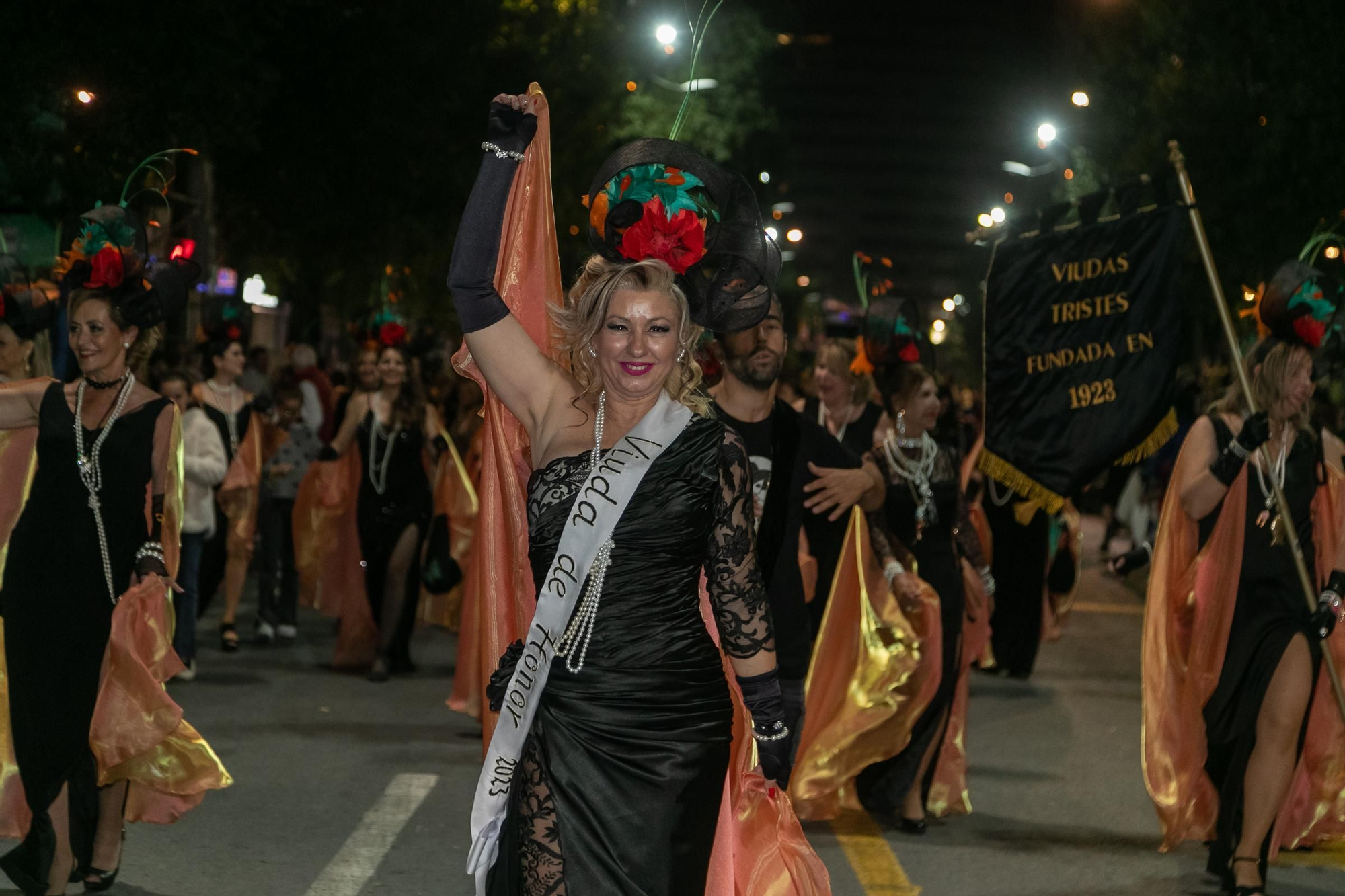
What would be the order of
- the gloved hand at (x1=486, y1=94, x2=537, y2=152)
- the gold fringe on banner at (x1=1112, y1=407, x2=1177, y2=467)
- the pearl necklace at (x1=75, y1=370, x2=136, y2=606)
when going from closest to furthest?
the gloved hand at (x1=486, y1=94, x2=537, y2=152)
the pearl necklace at (x1=75, y1=370, x2=136, y2=606)
the gold fringe on banner at (x1=1112, y1=407, x2=1177, y2=467)

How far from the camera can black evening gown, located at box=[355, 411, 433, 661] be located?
11.2 metres

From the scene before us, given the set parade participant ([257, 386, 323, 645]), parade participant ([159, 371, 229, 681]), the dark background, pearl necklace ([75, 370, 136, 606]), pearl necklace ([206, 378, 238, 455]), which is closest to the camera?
pearl necklace ([75, 370, 136, 606])

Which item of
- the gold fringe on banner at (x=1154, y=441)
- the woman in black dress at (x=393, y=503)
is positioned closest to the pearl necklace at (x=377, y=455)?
the woman in black dress at (x=393, y=503)

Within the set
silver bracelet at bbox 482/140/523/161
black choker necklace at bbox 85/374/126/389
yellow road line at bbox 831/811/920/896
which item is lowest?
yellow road line at bbox 831/811/920/896

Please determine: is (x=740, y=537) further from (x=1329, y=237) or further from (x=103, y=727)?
(x=1329, y=237)

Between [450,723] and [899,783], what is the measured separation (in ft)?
9.51

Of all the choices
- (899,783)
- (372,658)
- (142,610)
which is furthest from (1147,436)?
(372,658)

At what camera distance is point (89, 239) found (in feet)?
20.6

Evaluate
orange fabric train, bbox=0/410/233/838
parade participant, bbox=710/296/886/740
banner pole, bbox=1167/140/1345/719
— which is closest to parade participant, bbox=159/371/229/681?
orange fabric train, bbox=0/410/233/838

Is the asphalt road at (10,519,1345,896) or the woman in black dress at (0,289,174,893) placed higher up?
the woman in black dress at (0,289,174,893)

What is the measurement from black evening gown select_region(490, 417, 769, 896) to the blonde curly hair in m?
0.17

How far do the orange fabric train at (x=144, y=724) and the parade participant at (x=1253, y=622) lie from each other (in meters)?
3.59

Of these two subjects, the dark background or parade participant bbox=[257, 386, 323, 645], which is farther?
the dark background

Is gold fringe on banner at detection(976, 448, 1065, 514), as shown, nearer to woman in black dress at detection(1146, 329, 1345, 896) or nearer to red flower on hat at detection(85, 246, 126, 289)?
woman in black dress at detection(1146, 329, 1345, 896)
